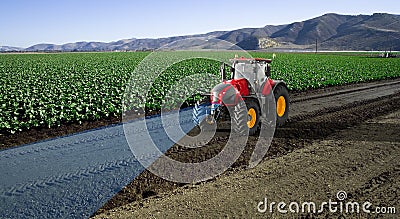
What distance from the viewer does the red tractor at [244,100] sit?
7918 millimetres

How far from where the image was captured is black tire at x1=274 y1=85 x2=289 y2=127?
9.26 m

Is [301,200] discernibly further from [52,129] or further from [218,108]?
[52,129]

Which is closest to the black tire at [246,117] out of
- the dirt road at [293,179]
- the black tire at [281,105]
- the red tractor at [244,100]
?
the red tractor at [244,100]

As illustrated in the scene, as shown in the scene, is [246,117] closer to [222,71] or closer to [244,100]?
[244,100]

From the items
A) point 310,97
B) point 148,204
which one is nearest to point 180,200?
point 148,204

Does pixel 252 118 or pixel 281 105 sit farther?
pixel 281 105

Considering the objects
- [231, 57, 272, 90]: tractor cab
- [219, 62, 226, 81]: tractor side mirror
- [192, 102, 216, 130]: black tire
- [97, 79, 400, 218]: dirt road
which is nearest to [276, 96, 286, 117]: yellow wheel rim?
[97, 79, 400, 218]: dirt road

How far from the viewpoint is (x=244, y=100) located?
26.2 ft

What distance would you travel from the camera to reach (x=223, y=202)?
512 cm

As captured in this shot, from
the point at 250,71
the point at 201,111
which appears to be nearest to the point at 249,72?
the point at 250,71

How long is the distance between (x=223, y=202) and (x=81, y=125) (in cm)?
640

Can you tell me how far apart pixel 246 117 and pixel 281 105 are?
2.06 m

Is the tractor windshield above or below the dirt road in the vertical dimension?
above

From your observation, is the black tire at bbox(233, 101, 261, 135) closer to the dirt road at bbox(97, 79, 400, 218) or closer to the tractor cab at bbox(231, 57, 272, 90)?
the dirt road at bbox(97, 79, 400, 218)
